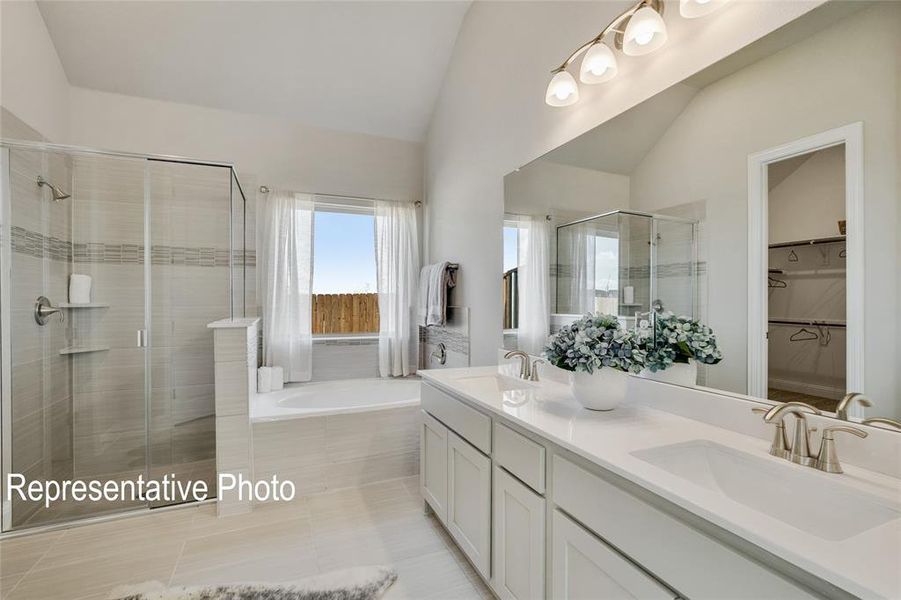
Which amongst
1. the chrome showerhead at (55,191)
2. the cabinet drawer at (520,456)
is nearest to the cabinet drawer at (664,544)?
the cabinet drawer at (520,456)

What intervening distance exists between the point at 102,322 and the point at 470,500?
241 centimetres

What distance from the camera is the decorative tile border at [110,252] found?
2240mm

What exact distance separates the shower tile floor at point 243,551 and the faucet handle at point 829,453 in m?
1.30

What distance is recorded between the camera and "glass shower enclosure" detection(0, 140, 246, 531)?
7.17 ft

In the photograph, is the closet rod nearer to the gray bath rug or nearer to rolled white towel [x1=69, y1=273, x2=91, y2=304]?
the gray bath rug

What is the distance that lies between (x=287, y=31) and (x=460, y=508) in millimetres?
3158

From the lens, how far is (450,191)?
333 cm

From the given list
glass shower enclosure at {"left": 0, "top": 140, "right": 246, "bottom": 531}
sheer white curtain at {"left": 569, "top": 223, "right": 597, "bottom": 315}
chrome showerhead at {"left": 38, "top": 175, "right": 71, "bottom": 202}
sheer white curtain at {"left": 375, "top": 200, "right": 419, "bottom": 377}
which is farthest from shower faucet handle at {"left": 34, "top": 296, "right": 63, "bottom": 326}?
sheer white curtain at {"left": 569, "top": 223, "right": 597, "bottom": 315}

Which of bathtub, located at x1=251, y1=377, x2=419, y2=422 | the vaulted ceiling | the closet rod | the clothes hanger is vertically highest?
the vaulted ceiling

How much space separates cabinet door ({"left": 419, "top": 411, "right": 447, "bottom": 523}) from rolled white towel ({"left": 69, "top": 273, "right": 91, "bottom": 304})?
215cm

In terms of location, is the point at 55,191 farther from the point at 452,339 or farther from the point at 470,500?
the point at 470,500

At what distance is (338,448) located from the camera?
261 cm

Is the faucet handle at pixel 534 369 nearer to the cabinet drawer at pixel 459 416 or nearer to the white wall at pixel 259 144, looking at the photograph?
the cabinet drawer at pixel 459 416

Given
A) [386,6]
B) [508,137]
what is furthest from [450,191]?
[386,6]
